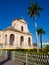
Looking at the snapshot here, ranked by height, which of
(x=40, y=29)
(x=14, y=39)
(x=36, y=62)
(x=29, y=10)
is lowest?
(x=36, y=62)

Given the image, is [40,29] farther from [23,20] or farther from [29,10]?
[29,10]

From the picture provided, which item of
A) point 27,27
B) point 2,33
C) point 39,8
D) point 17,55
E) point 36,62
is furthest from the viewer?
point 27,27

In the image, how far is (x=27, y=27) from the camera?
59.4m

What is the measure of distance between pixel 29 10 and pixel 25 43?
15.6 meters

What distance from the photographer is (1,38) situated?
5219 centimetres

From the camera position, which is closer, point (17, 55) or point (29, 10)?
point (17, 55)

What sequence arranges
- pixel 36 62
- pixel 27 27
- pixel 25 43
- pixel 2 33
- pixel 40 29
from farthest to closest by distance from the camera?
pixel 40 29 → pixel 27 27 → pixel 25 43 → pixel 2 33 → pixel 36 62

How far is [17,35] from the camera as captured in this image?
52281 mm

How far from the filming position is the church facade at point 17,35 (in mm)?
50250

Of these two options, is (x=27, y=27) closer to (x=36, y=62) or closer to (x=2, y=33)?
(x=2, y=33)

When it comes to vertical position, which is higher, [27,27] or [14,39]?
[27,27]

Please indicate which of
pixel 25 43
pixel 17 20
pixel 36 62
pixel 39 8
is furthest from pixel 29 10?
pixel 36 62

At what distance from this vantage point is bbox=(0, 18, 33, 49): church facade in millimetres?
50250

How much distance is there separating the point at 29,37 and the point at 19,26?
610 centimetres
